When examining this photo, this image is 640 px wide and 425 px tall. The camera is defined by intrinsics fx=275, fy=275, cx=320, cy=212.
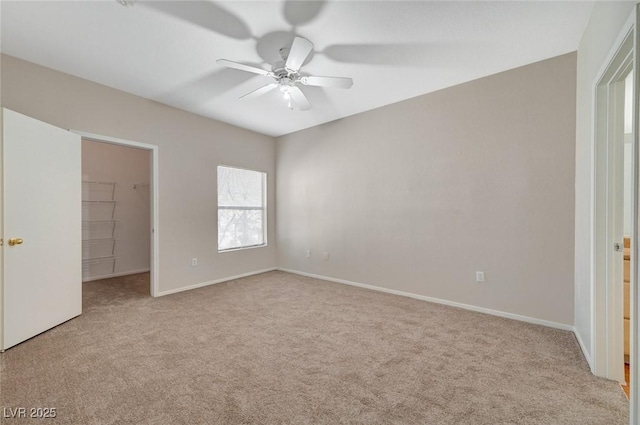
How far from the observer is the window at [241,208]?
470 centimetres

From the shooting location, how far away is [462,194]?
321 cm

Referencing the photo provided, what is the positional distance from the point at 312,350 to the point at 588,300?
215 centimetres

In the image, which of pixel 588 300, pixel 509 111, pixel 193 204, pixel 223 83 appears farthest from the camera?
pixel 193 204

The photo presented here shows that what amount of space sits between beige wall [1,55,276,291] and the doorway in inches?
46.2

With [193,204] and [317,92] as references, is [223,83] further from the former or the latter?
[193,204]

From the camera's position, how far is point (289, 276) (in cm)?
480

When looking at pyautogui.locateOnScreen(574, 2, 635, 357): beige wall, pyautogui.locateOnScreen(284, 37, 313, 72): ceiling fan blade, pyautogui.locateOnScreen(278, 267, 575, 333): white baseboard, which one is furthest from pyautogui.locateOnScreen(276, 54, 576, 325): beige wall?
pyautogui.locateOnScreen(284, 37, 313, 72): ceiling fan blade

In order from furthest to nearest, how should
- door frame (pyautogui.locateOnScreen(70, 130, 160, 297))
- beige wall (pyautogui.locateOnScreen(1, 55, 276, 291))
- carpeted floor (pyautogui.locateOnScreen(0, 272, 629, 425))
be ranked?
door frame (pyautogui.locateOnScreen(70, 130, 160, 297)), beige wall (pyautogui.locateOnScreen(1, 55, 276, 291)), carpeted floor (pyautogui.locateOnScreen(0, 272, 629, 425))

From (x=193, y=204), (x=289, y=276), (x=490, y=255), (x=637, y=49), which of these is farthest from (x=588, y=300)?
(x=193, y=204)

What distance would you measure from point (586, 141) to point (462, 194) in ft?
3.91

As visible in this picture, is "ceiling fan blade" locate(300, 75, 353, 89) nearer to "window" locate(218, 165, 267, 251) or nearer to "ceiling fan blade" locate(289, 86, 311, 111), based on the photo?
"ceiling fan blade" locate(289, 86, 311, 111)

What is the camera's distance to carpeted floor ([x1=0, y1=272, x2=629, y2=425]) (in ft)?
5.13

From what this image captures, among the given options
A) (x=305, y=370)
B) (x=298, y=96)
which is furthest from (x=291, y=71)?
(x=305, y=370)

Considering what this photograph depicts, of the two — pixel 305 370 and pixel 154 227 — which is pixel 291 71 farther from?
pixel 154 227
